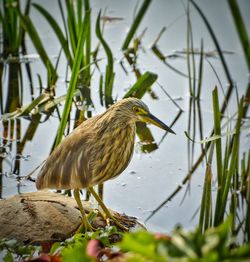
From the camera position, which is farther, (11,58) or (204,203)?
(11,58)

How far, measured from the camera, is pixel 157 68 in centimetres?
635

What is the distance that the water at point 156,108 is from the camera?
4324mm

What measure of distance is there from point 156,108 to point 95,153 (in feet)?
6.07

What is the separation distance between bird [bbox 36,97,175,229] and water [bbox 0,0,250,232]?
465 mm

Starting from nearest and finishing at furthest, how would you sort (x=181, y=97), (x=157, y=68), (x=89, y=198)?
1. (x=89, y=198)
2. (x=181, y=97)
3. (x=157, y=68)

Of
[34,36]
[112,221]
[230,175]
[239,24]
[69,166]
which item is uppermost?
[239,24]

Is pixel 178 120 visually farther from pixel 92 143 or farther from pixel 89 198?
pixel 92 143

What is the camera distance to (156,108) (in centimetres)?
559

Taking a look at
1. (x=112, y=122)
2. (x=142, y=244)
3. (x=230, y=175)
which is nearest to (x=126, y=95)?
(x=112, y=122)

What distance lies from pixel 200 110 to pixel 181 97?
0.33 meters

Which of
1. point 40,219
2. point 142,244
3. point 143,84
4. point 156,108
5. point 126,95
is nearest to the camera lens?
point 142,244

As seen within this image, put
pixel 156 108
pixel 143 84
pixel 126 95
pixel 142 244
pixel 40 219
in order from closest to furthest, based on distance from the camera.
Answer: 1. pixel 142 244
2. pixel 40 219
3. pixel 126 95
4. pixel 143 84
5. pixel 156 108

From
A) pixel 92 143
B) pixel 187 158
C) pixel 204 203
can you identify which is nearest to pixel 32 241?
pixel 92 143

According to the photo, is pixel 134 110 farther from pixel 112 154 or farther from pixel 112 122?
pixel 112 154
